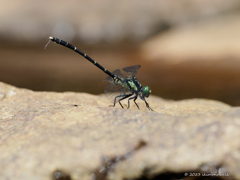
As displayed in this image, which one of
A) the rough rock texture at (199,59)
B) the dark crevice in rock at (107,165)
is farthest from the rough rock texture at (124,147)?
the rough rock texture at (199,59)

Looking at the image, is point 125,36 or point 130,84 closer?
point 130,84

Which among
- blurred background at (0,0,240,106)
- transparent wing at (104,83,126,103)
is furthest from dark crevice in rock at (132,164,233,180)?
blurred background at (0,0,240,106)

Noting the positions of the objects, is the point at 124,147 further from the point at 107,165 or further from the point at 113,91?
the point at 113,91

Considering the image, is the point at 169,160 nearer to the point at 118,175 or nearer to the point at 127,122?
the point at 118,175

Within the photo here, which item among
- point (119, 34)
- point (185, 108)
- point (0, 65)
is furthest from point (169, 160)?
point (119, 34)

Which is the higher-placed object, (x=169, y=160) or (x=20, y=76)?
(x=20, y=76)

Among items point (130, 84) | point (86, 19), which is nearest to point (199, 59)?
point (86, 19)
